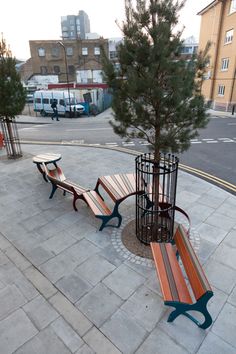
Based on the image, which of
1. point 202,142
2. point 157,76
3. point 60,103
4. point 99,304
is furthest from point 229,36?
point 99,304

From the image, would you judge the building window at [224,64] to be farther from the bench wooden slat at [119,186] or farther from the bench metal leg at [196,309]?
the bench metal leg at [196,309]

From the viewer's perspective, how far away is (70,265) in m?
4.05

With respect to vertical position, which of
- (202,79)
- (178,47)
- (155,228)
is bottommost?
(155,228)

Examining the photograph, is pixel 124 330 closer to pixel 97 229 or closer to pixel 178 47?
pixel 97 229

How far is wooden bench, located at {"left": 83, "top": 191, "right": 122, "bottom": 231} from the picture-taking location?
4.80 m

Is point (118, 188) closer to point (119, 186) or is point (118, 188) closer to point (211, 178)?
point (119, 186)

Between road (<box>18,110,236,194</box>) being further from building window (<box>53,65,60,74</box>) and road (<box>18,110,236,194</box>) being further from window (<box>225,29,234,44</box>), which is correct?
building window (<box>53,65,60,74</box>)

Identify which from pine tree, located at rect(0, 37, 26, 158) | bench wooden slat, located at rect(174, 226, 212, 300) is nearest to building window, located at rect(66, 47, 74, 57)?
pine tree, located at rect(0, 37, 26, 158)

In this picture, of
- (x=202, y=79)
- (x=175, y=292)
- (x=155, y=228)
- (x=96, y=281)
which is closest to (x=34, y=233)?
(x=96, y=281)

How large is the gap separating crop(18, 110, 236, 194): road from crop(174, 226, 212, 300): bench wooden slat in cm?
231

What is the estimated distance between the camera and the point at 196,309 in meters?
2.82

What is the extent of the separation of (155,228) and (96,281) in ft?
4.84

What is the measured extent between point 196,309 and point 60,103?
2357 cm

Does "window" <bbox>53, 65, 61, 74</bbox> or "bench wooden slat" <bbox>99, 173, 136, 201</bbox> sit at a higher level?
"window" <bbox>53, 65, 61, 74</bbox>
